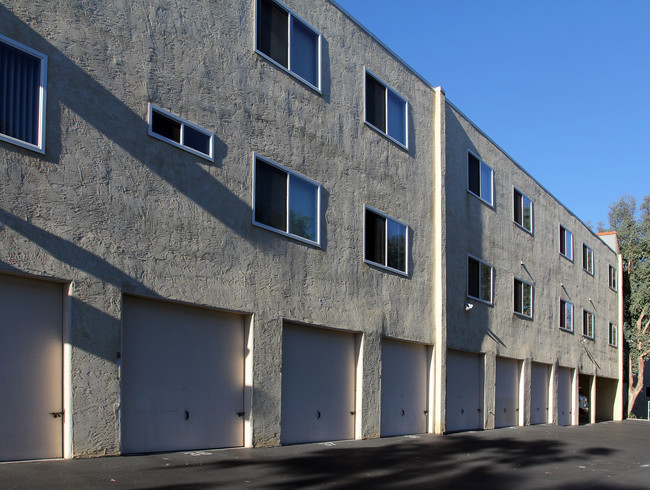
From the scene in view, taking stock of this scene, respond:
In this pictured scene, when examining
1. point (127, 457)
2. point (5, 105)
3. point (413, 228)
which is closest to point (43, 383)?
point (127, 457)

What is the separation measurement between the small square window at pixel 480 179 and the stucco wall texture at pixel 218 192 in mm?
1587

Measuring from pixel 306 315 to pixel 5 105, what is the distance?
6.39 m

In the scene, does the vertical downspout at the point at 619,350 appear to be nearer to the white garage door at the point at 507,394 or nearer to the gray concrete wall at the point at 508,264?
the gray concrete wall at the point at 508,264

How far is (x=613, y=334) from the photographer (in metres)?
36.9

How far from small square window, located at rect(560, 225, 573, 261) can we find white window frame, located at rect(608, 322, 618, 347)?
27.0 ft

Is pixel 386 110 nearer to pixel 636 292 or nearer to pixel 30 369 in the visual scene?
pixel 30 369

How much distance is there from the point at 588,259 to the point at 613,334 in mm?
6439

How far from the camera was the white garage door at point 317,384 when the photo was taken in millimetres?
12562

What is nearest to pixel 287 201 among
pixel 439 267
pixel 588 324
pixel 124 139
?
pixel 124 139

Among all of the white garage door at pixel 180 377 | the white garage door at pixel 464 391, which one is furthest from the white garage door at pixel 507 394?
the white garage door at pixel 180 377

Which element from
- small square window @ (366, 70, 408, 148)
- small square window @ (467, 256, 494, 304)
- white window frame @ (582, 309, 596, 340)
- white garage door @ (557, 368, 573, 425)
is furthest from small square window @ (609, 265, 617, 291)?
small square window @ (366, 70, 408, 148)

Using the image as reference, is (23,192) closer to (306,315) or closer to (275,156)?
(275,156)

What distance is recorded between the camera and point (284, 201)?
1272 cm

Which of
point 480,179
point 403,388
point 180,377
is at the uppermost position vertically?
point 480,179
